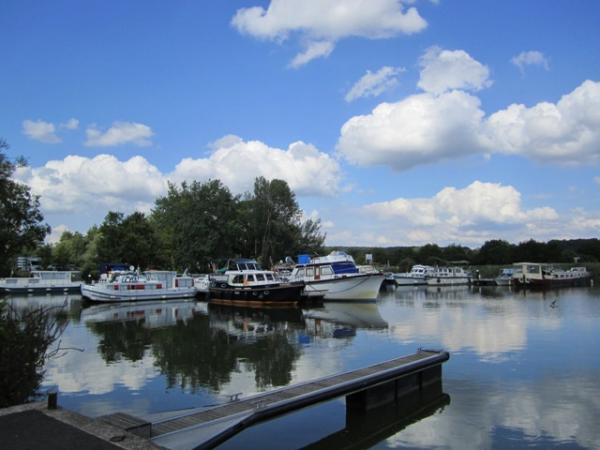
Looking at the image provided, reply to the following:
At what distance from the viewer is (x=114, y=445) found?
19.1 feet

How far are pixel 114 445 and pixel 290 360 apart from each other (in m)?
11.1

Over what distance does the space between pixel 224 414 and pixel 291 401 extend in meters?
1.30

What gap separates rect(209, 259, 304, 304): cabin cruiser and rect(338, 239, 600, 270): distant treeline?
181 ft

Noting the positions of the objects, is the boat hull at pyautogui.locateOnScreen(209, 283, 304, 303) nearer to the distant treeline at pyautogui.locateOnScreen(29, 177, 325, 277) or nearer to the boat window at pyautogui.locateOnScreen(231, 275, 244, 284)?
the boat window at pyautogui.locateOnScreen(231, 275, 244, 284)

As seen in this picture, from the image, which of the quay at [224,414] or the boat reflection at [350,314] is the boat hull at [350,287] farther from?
the quay at [224,414]

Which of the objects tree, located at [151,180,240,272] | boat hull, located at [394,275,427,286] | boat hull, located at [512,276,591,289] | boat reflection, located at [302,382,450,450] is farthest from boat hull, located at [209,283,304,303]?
boat hull, located at [512,276,591,289]

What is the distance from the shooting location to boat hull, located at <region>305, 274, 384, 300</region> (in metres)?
39.5

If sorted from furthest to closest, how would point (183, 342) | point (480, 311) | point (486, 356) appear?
point (480, 311)
point (183, 342)
point (486, 356)

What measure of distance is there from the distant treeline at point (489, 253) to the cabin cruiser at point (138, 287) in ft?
166

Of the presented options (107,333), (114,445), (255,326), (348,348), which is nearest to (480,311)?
(255,326)

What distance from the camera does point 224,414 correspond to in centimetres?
838

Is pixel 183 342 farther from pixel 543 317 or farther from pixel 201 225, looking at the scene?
pixel 201 225

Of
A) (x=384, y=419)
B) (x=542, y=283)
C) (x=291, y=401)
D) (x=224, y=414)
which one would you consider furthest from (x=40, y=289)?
(x=542, y=283)

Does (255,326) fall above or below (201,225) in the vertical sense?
below
